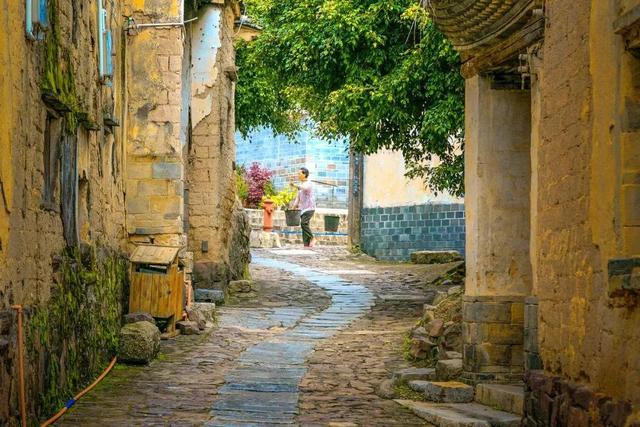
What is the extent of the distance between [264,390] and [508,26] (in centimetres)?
368

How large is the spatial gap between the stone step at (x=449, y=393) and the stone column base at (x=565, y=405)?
54.3 inches

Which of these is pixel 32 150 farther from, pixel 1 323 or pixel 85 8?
pixel 85 8

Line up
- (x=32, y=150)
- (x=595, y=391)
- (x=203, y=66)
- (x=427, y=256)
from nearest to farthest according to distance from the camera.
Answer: (x=595, y=391) < (x=32, y=150) < (x=203, y=66) < (x=427, y=256)

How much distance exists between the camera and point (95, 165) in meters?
10.1

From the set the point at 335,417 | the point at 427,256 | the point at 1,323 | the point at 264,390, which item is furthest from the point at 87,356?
the point at 427,256

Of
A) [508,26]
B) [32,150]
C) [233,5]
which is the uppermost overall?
[233,5]

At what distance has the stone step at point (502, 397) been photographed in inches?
316

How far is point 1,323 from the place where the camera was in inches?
242

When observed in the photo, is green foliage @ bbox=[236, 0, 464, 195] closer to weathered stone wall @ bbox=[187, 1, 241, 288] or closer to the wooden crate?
weathered stone wall @ bbox=[187, 1, 241, 288]

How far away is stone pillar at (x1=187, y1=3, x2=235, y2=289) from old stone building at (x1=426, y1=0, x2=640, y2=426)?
6839 mm

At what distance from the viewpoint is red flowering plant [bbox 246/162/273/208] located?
108ft

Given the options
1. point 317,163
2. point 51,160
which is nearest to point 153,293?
point 51,160

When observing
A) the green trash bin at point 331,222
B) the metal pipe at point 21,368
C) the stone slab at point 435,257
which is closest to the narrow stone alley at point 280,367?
the metal pipe at point 21,368

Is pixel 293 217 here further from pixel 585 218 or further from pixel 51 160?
pixel 585 218
